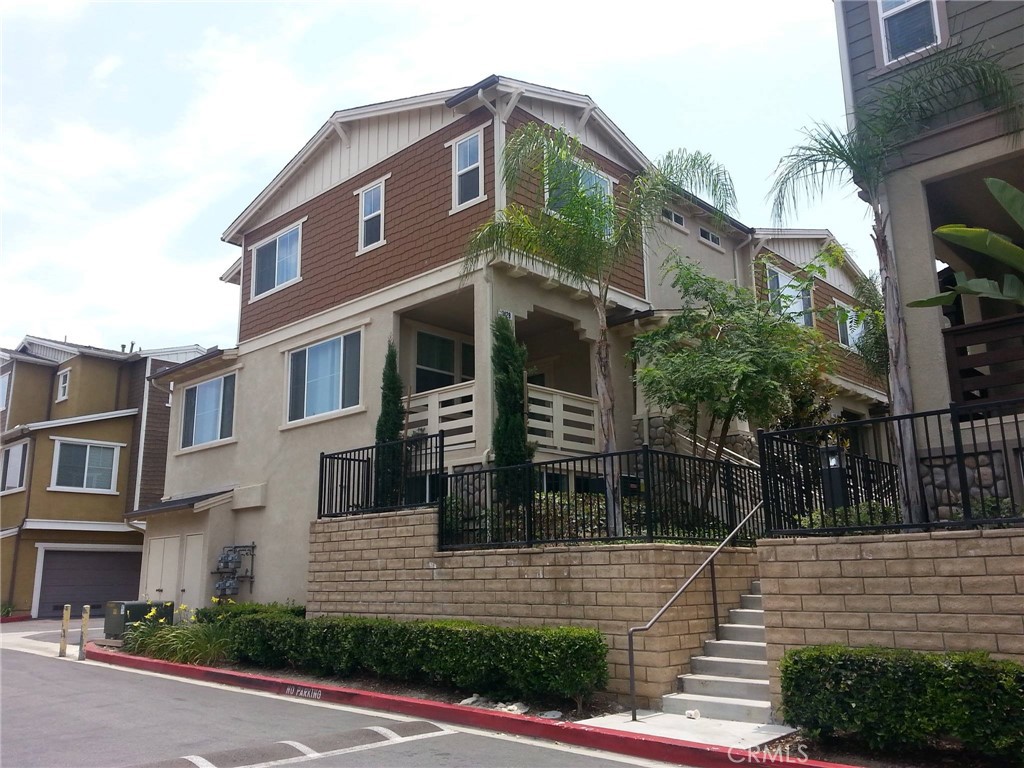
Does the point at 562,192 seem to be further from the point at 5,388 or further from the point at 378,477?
the point at 5,388

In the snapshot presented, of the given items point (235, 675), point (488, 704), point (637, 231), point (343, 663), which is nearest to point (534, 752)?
point (488, 704)

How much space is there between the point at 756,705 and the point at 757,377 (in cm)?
602

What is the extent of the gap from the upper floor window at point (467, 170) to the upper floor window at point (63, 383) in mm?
21793

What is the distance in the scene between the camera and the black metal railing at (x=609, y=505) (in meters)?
10.7

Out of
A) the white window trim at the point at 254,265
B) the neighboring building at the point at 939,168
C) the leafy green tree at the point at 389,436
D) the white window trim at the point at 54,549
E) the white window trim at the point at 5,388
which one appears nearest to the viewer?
the neighboring building at the point at 939,168

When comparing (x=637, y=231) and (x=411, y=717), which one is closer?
(x=411, y=717)

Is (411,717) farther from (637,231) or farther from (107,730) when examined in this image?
(637,231)

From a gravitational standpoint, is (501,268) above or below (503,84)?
A: below

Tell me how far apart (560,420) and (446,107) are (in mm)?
6346

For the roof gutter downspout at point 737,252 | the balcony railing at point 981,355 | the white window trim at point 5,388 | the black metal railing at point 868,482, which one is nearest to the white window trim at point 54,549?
the white window trim at point 5,388

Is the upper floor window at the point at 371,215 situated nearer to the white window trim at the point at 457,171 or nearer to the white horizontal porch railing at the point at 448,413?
the white window trim at the point at 457,171

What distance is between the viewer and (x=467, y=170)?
1606 cm

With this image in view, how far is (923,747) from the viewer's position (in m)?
7.17

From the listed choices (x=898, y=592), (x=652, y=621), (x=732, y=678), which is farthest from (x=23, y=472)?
(x=898, y=592)
